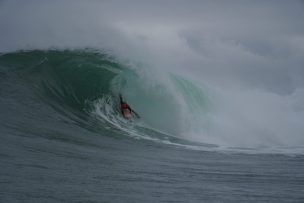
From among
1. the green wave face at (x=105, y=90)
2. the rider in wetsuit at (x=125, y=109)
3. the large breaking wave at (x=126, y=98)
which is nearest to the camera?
the large breaking wave at (x=126, y=98)

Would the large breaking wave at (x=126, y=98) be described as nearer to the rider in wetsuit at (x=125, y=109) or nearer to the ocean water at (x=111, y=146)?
the ocean water at (x=111, y=146)

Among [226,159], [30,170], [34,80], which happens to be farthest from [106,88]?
[30,170]

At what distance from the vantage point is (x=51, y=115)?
41.9 ft

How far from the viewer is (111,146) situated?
35.9 ft

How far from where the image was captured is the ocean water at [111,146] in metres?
6.85

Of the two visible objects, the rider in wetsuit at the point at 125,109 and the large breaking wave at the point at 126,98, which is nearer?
the large breaking wave at the point at 126,98

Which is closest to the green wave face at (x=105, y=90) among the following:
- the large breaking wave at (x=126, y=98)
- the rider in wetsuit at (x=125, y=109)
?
the large breaking wave at (x=126, y=98)

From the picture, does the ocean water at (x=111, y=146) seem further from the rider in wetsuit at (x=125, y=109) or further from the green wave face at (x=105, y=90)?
the rider in wetsuit at (x=125, y=109)

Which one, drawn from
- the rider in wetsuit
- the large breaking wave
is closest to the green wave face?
the large breaking wave

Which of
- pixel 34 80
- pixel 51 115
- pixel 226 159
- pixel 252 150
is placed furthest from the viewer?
pixel 34 80

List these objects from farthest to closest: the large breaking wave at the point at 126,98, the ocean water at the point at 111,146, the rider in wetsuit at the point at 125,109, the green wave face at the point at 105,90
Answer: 1. the rider in wetsuit at the point at 125,109
2. the green wave face at the point at 105,90
3. the large breaking wave at the point at 126,98
4. the ocean water at the point at 111,146

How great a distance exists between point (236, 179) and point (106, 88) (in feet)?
29.5

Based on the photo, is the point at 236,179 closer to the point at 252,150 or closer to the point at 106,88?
→ the point at 252,150

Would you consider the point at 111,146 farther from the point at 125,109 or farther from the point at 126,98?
the point at 126,98
